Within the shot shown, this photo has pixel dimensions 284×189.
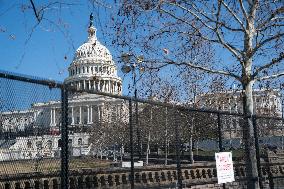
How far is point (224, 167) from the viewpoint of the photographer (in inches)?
403

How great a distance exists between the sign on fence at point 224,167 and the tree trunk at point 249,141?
1134mm

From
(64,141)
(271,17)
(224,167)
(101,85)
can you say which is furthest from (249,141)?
(101,85)

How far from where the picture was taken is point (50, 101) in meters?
7.22

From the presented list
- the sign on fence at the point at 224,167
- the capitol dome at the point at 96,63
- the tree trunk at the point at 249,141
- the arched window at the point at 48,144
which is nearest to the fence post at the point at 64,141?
the arched window at the point at 48,144

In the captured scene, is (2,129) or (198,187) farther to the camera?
(198,187)

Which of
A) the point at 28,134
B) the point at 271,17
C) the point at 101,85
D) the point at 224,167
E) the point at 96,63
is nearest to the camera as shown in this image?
the point at 28,134

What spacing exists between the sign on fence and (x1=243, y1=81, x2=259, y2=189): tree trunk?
44.6 inches

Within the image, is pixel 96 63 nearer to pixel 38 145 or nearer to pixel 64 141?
pixel 64 141

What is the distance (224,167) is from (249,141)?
159 cm

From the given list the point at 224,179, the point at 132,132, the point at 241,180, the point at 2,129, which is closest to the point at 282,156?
the point at 241,180

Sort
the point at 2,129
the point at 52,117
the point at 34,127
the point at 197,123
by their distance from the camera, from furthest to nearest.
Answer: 1. the point at 197,123
2. the point at 52,117
3. the point at 34,127
4. the point at 2,129

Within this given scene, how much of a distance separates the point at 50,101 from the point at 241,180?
265 inches

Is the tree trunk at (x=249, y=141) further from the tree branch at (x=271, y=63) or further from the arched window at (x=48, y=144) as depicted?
the arched window at (x=48, y=144)

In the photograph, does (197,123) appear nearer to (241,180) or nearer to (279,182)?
(241,180)
